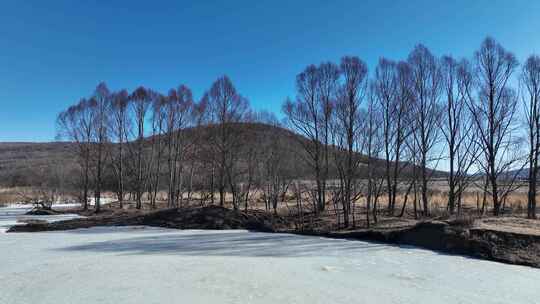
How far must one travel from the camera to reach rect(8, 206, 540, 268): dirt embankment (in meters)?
10.4

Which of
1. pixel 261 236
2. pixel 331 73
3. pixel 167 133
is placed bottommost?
pixel 261 236

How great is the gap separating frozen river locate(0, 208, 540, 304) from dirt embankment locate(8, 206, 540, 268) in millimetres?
1222

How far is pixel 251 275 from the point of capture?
729cm

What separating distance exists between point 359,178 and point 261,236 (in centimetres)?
780

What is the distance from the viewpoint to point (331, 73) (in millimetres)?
20453

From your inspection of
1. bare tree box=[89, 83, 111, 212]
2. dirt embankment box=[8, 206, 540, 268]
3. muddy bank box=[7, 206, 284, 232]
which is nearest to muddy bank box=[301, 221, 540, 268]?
dirt embankment box=[8, 206, 540, 268]

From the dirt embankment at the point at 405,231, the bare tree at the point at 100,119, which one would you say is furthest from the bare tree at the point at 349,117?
the bare tree at the point at 100,119

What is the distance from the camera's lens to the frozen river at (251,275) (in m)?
5.82

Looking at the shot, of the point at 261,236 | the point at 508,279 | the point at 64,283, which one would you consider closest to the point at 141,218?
the point at 261,236

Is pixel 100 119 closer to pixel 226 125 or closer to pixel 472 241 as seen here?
pixel 226 125

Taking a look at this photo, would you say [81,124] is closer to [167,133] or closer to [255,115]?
[167,133]

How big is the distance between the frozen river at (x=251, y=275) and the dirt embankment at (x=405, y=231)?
1.22 m

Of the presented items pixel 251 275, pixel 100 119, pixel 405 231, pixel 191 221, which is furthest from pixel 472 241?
pixel 100 119

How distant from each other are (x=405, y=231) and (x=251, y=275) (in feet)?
28.2
